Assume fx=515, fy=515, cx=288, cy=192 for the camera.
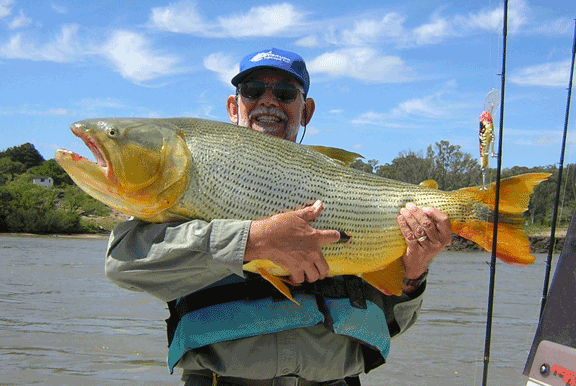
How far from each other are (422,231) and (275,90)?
1.29m

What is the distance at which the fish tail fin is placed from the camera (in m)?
2.84

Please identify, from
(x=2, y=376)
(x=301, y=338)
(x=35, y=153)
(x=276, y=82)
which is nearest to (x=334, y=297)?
(x=301, y=338)

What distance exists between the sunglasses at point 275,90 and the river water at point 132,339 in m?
5.31

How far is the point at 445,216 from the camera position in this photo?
2.88 m

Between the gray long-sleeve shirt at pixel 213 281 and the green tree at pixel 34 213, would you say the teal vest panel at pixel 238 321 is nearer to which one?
the gray long-sleeve shirt at pixel 213 281

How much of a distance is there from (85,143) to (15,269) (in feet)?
70.6

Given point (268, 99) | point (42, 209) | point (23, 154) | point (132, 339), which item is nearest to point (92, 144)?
point (268, 99)

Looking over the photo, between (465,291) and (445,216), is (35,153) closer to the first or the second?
(465,291)

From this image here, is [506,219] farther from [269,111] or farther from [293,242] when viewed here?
[269,111]

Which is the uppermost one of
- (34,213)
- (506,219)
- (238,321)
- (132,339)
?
(506,219)

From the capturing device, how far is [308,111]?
12.2 ft

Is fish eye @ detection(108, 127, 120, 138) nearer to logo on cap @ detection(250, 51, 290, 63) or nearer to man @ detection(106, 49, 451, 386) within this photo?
man @ detection(106, 49, 451, 386)

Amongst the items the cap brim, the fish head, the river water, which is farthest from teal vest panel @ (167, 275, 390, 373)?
the river water

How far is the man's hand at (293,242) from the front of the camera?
229 cm
